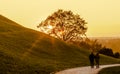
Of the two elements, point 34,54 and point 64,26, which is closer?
point 34,54

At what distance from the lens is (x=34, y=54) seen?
71.3 meters

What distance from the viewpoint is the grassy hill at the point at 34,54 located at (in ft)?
167

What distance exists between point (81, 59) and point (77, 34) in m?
47.3

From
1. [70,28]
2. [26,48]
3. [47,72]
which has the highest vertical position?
[70,28]

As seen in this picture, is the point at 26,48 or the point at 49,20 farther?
the point at 49,20

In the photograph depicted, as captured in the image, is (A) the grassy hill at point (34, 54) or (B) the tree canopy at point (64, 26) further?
(B) the tree canopy at point (64, 26)

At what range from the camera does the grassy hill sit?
2006 inches

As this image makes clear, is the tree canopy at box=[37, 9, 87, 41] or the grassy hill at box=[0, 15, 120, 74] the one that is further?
the tree canopy at box=[37, 9, 87, 41]

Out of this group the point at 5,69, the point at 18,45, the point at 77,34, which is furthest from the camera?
the point at 77,34

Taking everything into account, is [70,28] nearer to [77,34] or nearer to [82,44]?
[77,34]

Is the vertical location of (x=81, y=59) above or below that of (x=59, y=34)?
below

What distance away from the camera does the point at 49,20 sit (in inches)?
5069

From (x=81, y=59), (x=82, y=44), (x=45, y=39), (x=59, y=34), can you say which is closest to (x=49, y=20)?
(x=59, y=34)

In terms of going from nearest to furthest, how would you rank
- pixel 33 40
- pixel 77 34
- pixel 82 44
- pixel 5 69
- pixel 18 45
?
pixel 5 69 → pixel 18 45 → pixel 33 40 → pixel 77 34 → pixel 82 44
